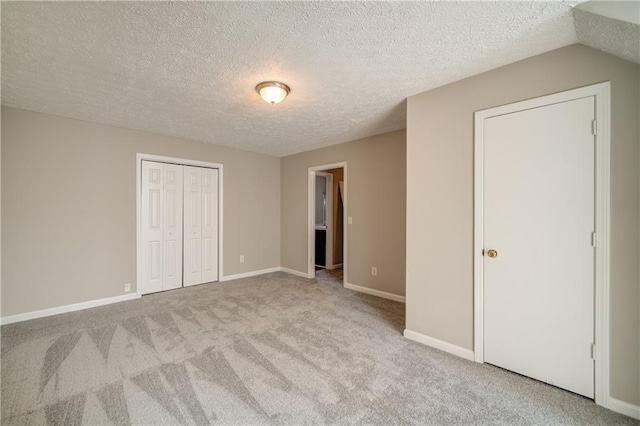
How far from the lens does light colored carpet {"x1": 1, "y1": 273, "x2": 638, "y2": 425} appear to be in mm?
1632

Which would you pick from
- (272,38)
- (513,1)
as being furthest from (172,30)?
(513,1)

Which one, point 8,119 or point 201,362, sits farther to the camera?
point 8,119

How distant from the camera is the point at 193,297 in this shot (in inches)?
152

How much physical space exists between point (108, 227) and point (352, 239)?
3.60 m

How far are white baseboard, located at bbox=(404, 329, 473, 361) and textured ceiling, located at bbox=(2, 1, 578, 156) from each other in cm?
241

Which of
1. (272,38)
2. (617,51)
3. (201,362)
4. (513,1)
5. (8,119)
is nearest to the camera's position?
(513,1)

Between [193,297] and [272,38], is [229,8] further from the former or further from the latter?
[193,297]

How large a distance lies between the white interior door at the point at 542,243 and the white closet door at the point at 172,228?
4.32 meters

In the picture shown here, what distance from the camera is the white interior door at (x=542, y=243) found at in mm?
1785

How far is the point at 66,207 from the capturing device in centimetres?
328


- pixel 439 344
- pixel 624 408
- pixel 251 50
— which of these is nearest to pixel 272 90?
pixel 251 50

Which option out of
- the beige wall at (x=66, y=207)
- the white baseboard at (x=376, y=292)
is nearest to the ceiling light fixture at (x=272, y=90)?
the beige wall at (x=66, y=207)

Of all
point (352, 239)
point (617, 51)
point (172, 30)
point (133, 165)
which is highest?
point (172, 30)

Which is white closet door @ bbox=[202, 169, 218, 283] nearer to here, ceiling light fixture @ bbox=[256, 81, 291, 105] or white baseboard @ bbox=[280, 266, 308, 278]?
white baseboard @ bbox=[280, 266, 308, 278]
